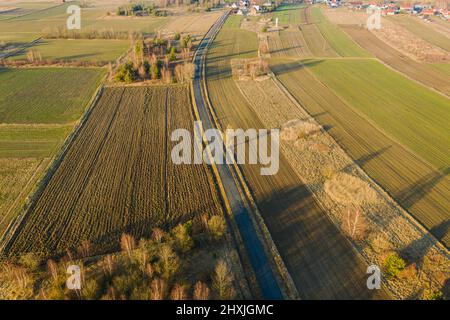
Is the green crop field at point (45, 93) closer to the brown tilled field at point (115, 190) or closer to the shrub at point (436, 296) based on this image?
the brown tilled field at point (115, 190)

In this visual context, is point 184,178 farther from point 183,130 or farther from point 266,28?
point 266,28

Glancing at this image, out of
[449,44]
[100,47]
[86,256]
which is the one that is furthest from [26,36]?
[449,44]

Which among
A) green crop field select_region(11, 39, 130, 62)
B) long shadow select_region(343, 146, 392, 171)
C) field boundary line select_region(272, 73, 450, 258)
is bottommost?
field boundary line select_region(272, 73, 450, 258)

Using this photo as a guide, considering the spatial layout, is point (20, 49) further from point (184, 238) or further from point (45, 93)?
point (184, 238)

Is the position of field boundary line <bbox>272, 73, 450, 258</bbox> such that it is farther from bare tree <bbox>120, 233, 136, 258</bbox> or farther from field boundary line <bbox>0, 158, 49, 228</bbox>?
field boundary line <bbox>0, 158, 49, 228</bbox>

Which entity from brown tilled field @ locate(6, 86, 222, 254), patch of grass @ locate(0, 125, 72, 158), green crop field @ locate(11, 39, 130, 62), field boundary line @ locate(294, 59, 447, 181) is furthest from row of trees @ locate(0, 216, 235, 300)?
green crop field @ locate(11, 39, 130, 62)
